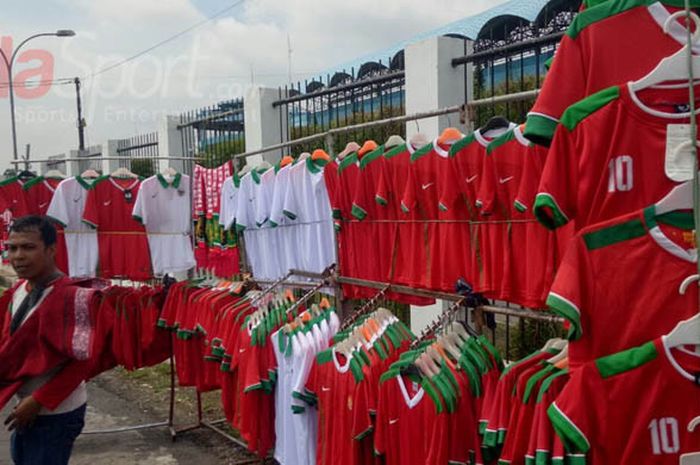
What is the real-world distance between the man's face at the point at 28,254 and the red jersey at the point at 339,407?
1.62 m

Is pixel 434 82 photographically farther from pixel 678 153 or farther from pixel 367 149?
pixel 678 153

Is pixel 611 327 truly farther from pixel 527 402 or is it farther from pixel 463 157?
pixel 463 157

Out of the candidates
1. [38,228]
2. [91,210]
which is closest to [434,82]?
[91,210]

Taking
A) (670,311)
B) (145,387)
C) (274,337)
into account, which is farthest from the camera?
(145,387)

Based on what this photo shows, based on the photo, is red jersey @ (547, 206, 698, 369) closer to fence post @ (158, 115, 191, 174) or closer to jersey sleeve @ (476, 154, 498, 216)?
jersey sleeve @ (476, 154, 498, 216)

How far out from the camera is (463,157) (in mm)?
3439

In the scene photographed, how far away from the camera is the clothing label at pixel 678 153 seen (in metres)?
2.01

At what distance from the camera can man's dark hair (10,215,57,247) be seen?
11.1 ft

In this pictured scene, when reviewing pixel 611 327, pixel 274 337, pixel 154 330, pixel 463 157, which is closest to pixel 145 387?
pixel 154 330

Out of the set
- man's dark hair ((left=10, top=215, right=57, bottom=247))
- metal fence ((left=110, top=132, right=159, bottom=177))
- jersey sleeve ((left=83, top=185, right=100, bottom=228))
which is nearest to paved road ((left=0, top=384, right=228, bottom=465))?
jersey sleeve ((left=83, top=185, right=100, bottom=228))

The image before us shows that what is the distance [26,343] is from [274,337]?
1.66 meters

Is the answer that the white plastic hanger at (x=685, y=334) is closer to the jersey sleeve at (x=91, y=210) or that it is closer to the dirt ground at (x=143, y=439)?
the dirt ground at (x=143, y=439)

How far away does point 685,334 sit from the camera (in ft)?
6.59

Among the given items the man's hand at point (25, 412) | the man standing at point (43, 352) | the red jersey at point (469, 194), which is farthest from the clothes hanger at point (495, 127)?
the man's hand at point (25, 412)
